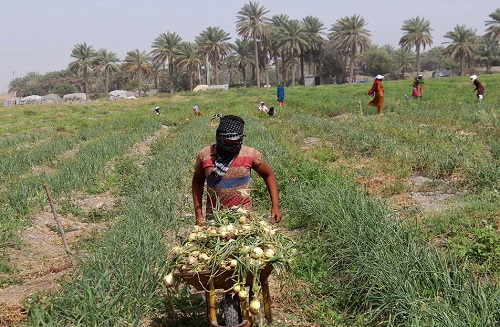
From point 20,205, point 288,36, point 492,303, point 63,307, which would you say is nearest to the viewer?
point 492,303

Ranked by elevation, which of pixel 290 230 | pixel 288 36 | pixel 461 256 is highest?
pixel 288 36

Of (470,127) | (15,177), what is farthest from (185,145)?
(470,127)

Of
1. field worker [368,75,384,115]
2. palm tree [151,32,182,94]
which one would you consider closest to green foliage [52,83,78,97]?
palm tree [151,32,182,94]

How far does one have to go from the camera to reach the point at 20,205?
21.7 feet

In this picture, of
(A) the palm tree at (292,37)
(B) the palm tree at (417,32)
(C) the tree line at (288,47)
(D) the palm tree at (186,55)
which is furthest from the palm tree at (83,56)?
(B) the palm tree at (417,32)

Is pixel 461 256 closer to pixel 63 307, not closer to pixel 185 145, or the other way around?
pixel 63 307

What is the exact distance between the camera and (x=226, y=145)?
3.43 meters

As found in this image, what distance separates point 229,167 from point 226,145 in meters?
0.19

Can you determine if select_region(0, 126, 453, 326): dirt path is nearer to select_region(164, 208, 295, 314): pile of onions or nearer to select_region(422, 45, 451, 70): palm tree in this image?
select_region(164, 208, 295, 314): pile of onions

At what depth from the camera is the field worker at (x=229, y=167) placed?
3.42m

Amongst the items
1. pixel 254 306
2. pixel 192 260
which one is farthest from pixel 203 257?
pixel 254 306

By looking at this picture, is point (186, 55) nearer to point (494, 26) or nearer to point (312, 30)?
point (312, 30)

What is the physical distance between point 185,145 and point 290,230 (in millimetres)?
6338

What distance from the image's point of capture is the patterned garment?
3539 millimetres
